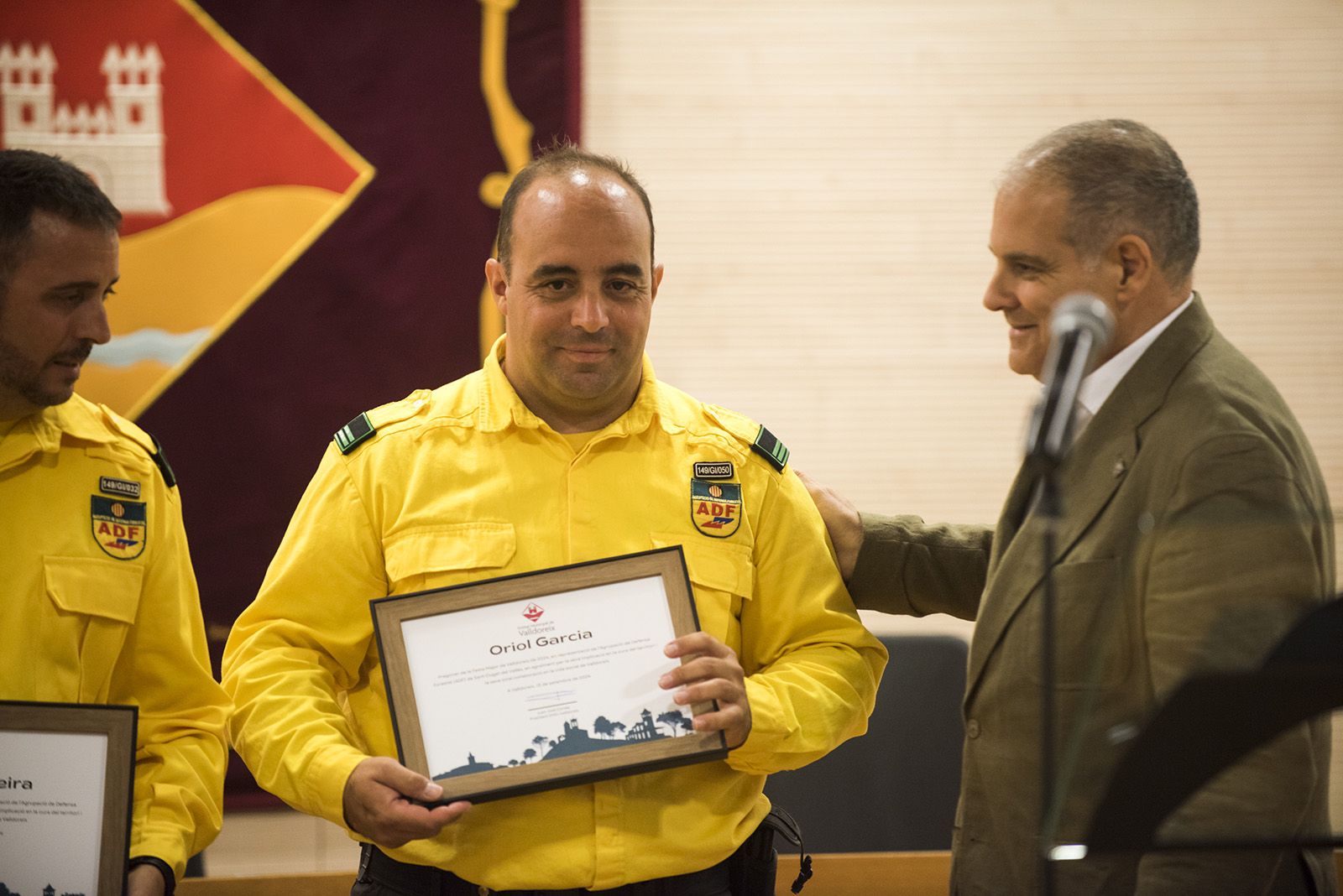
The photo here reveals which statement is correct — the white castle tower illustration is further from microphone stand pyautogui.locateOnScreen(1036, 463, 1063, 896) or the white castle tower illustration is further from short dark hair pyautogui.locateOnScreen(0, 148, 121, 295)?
microphone stand pyautogui.locateOnScreen(1036, 463, 1063, 896)

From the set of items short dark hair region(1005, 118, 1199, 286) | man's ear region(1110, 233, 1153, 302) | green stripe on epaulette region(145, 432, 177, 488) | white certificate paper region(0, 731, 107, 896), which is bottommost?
white certificate paper region(0, 731, 107, 896)

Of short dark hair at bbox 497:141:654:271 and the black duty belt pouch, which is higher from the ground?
short dark hair at bbox 497:141:654:271

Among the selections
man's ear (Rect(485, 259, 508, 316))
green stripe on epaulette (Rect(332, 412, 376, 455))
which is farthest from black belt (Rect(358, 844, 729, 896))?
man's ear (Rect(485, 259, 508, 316))

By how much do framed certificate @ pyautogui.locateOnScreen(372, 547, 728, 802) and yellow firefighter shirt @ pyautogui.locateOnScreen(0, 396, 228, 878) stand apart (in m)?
0.44

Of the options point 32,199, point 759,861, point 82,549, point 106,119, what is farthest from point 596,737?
point 106,119

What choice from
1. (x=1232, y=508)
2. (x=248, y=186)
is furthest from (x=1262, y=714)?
(x=248, y=186)

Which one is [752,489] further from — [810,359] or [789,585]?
[810,359]

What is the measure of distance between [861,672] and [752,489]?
321 millimetres

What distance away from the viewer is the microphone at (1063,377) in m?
1.09

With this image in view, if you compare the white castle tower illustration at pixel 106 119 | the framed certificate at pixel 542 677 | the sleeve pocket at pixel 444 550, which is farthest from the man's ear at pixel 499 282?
the white castle tower illustration at pixel 106 119

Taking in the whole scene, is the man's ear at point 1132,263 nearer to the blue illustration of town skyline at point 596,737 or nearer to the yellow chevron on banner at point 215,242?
the blue illustration of town skyline at point 596,737

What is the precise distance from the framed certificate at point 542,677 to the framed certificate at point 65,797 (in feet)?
1.31

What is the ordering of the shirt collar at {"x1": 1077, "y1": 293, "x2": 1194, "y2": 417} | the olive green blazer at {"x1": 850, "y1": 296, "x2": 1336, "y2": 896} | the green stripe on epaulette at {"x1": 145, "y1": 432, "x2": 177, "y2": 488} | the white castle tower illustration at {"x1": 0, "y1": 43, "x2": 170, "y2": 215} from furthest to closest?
the white castle tower illustration at {"x1": 0, "y1": 43, "x2": 170, "y2": 215} → the green stripe on epaulette at {"x1": 145, "y1": 432, "x2": 177, "y2": 488} → the shirt collar at {"x1": 1077, "y1": 293, "x2": 1194, "y2": 417} → the olive green blazer at {"x1": 850, "y1": 296, "x2": 1336, "y2": 896}

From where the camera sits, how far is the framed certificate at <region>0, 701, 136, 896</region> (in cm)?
170
